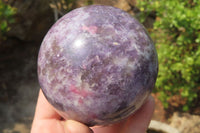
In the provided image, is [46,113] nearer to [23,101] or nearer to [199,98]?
[23,101]

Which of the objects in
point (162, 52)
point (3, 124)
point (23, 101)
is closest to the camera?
point (162, 52)

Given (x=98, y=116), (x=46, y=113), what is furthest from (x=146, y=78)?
(x=46, y=113)

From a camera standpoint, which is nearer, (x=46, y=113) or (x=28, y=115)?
(x=46, y=113)

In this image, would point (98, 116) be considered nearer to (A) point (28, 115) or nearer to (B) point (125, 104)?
(B) point (125, 104)

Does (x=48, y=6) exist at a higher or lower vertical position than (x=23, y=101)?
higher

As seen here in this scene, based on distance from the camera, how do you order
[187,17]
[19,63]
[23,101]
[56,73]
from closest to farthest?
[56,73] < [187,17] < [23,101] < [19,63]

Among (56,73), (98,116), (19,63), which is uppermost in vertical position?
(56,73)

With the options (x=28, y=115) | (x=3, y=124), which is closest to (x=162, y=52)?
(x=28, y=115)
